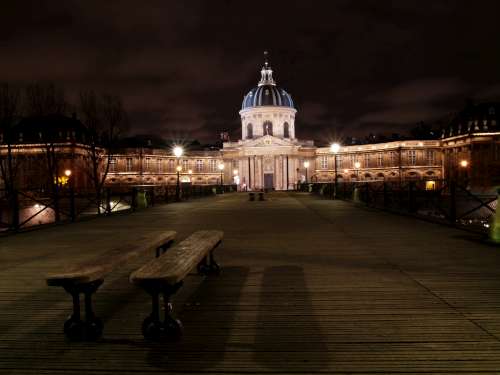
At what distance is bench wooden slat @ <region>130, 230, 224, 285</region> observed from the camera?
4.47 meters

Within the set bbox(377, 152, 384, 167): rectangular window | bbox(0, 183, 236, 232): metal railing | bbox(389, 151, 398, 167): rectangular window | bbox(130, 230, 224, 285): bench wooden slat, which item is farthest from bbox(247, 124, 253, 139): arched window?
bbox(130, 230, 224, 285): bench wooden slat

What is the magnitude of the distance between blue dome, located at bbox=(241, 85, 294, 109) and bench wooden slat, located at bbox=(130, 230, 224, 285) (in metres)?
103

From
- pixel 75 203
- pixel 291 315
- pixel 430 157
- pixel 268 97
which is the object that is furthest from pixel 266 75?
pixel 291 315

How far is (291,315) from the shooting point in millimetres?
5445

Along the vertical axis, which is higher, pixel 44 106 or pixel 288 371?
pixel 44 106

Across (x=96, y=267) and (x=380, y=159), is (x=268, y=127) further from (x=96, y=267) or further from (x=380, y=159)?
(x=96, y=267)

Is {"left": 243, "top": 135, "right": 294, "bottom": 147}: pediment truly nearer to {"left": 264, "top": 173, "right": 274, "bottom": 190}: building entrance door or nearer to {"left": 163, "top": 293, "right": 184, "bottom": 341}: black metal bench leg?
{"left": 264, "top": 173, "right": 274, "bottom": 190}: building entrance door

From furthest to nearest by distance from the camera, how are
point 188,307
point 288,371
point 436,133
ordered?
1. point 436,133
2. point 188,307
3. point 288,371

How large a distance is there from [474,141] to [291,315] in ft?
312

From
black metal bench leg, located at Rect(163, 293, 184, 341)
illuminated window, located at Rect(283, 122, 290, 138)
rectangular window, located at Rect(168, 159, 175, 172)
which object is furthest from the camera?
illuminated window, located at Rect(283, 122, 290, 138)

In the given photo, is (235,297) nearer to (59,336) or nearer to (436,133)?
(59,336)

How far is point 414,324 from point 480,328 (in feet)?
2.16

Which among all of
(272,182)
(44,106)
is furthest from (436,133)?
(44,106)

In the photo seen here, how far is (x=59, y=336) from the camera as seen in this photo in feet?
16.1
